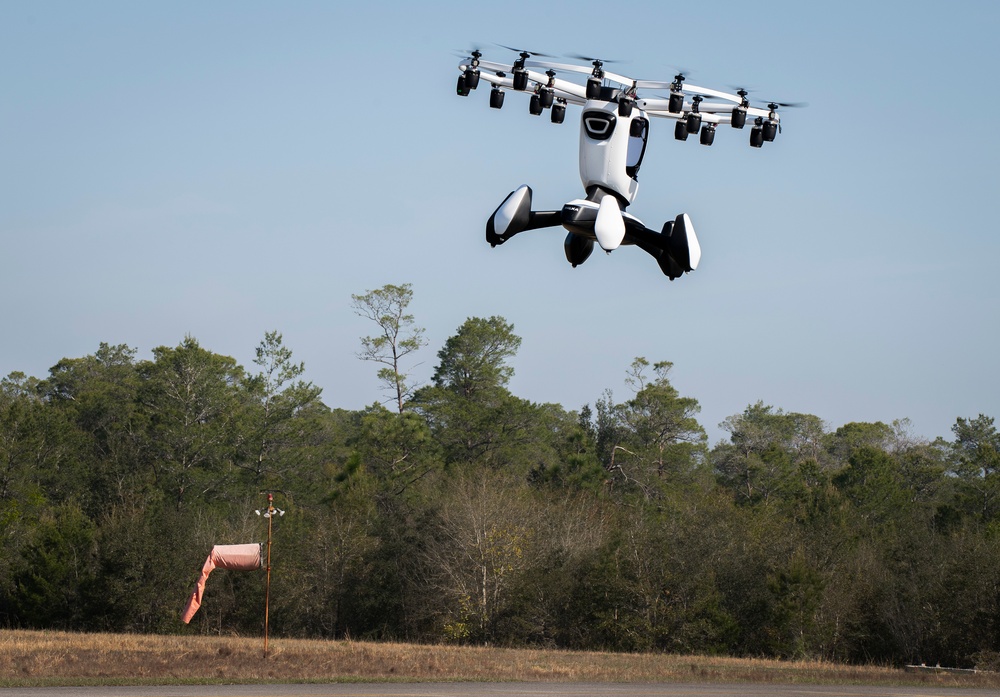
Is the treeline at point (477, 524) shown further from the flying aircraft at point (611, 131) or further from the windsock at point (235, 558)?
the flying aircraft at point (611, 131)

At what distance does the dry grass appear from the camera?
34.3 m

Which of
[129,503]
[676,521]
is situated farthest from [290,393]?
[676,521]

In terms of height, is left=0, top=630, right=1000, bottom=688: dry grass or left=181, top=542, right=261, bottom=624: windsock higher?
left=181, top=542, right=261, bottom=624: windsock

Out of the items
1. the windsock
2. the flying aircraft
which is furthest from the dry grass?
the flying aircraft

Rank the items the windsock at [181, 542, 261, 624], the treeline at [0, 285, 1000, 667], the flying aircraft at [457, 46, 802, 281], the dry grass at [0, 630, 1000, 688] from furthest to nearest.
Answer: the treeline at [0, 285, 1000, 667] < the windsock at [181, 542, 261, 624] < the dry grass at [0, 630, 1000, 688] < the flying aircraft at [457, 46, 802, 281]

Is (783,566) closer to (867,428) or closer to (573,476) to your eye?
(573,476)

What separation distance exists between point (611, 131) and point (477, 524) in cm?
3841

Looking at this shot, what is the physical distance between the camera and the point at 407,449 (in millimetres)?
65188

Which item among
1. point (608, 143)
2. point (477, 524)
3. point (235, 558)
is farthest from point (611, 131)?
point (477, 524)

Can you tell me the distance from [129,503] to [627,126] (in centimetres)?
4856

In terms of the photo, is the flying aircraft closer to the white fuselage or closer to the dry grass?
the white fuselage

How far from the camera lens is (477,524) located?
53.1m

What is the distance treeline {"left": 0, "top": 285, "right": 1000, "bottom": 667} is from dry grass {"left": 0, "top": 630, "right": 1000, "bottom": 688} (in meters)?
7.63

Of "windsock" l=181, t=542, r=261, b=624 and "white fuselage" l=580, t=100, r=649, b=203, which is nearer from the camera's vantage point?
"white fuselage" l=580, t=100, r=649, b=203
